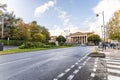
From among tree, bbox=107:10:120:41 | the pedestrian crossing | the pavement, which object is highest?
tree, bbox=107:10:120:41

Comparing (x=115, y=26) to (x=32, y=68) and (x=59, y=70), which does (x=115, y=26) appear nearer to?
(x=32, y=68)

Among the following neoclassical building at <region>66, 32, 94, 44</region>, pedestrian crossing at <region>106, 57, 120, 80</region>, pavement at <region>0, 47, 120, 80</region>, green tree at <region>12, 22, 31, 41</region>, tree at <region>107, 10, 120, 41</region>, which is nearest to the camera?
pavement at <region>0, 47, 120, 80</region>

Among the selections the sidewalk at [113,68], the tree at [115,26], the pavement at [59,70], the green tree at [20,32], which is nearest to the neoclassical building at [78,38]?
the green tree at [20,32]

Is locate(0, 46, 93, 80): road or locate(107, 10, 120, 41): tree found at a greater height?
locate(107, 10, 120, 41): tree

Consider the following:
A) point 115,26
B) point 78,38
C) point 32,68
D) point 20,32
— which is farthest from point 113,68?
point 78,38

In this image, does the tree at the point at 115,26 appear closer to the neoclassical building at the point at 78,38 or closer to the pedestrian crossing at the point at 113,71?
the pedestrian crossing at the point at 113,71

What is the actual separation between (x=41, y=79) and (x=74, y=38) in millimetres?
187465

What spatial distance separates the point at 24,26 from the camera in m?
81.2

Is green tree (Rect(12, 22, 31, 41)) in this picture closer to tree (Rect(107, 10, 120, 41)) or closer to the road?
tree (Rect(107, 10, 120, 41))

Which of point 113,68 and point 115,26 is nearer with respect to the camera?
point 113,68

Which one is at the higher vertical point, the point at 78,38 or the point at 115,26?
the point at 78,38

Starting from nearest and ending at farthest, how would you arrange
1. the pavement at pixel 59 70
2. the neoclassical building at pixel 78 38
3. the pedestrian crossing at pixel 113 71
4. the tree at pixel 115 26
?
the pavement at pixel 59 70, the pedestrian crossing at pixel 113 71, the tree at pixel 115 26, the neoclassical building at pixel 78 38

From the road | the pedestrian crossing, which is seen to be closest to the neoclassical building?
the road

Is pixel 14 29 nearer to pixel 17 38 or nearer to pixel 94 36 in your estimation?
pixel 17 38
